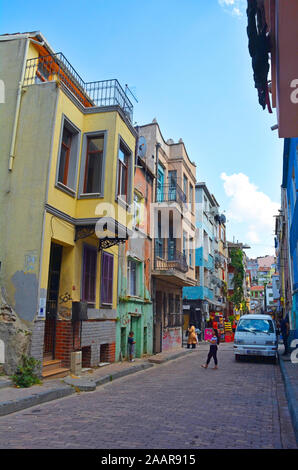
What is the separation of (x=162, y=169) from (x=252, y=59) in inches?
666

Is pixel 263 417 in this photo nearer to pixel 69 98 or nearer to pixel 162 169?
pixel 69 98

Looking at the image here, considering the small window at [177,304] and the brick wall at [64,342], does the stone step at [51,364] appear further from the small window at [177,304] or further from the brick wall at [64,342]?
the small window at [177,304]

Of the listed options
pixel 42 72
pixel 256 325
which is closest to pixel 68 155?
pixel 42 72

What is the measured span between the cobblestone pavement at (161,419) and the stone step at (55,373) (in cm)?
132

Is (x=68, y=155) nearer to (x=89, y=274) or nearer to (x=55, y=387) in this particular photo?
(x=89, y=274)

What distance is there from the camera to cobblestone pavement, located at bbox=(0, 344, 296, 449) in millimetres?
5629

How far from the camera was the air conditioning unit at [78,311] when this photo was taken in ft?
38.7

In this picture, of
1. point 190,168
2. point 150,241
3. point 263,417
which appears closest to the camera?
point 263,417

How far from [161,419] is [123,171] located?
948 cm

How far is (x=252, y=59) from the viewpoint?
20.4 feet

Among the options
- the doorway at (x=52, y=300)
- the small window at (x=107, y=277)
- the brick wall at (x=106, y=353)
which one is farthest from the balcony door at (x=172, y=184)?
the doorway at (x=52, y=300)

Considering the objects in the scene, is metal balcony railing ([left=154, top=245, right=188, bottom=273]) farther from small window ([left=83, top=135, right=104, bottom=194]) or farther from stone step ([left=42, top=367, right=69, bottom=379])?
stone step ([left=42, top=367, right=69, bottom=379])
